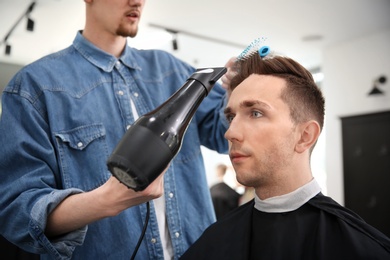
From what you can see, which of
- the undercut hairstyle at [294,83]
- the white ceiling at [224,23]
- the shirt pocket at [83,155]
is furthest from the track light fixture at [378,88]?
the shirt pocket at [83,155]

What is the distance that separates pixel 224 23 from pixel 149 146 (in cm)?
461

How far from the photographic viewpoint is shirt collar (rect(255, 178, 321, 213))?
1.26 metres

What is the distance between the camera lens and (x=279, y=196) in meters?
1.28

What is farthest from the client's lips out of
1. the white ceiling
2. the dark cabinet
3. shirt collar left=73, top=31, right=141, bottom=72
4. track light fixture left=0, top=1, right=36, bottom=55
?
the dark cabinet

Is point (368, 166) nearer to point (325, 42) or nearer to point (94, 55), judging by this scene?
point (325, 42)

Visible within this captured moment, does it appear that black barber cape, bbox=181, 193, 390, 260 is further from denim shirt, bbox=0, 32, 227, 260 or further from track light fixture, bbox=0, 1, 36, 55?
track light fixture, bbox=0, 1, 36, 55

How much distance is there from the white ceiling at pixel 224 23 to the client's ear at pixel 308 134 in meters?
3.47

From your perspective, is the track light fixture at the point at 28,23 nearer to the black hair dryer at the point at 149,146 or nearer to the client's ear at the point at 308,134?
the client's ear at the point at 308,134

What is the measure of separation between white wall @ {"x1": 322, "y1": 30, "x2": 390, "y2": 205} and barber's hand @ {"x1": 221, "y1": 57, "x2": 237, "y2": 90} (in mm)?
4775

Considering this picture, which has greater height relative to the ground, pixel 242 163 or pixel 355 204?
pixel 242 163

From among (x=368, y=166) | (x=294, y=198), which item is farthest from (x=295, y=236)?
(x=368, y=166)

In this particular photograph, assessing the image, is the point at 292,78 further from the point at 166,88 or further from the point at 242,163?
the point at 166,88

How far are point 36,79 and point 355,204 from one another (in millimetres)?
5341

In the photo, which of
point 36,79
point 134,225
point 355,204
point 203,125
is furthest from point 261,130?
point 355,204
